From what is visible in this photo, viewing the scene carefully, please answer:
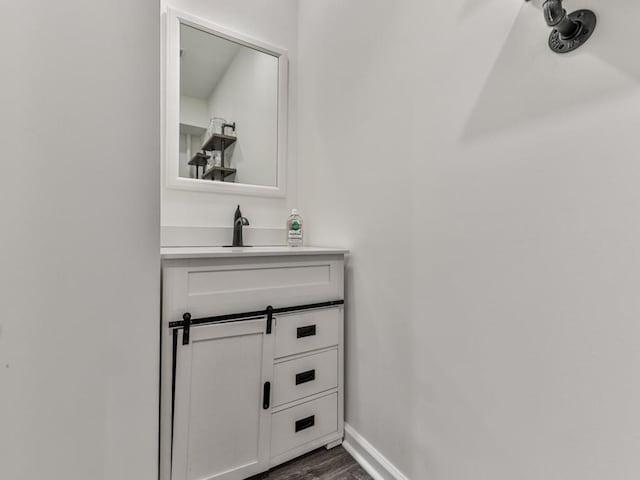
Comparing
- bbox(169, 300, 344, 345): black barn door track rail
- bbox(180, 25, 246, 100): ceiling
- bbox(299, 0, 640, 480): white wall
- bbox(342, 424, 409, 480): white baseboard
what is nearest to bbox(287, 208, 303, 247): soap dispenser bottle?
bbox(299, 0, 640, 480): white wall

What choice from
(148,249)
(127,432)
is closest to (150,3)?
(148,249)

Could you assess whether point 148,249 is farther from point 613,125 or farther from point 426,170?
point 613,125

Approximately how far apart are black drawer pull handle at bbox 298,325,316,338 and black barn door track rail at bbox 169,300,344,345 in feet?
0.26

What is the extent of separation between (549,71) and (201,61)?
148 cm

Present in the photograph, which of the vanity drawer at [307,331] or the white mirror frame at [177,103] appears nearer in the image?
the vanity drawer at [307,331]

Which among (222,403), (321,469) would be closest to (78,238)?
(222,403)

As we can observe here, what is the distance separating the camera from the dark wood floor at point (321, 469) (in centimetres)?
118

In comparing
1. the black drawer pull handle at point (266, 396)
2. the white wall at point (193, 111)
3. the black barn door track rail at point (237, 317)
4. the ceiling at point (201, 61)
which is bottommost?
the black drawer pull handle at point (266, 396)

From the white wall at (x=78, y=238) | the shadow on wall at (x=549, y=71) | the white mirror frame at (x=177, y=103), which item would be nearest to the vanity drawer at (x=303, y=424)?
the white wall at (x=78, y=238)

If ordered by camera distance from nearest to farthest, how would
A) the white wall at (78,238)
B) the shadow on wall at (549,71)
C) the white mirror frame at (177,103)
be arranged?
the white wall at (78,238)
the shadow on wall at (549,71)
the white mirror frame at (177,103)

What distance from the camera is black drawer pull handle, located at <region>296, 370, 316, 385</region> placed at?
1258 millimetres

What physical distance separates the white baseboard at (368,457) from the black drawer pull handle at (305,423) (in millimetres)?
182

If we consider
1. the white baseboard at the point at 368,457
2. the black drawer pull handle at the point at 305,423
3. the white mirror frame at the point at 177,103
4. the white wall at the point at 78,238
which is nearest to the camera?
the white wall at the point at 78,238

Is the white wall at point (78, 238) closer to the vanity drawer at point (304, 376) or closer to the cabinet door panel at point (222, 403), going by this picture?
the cabinet door panel at point (222, 403)
